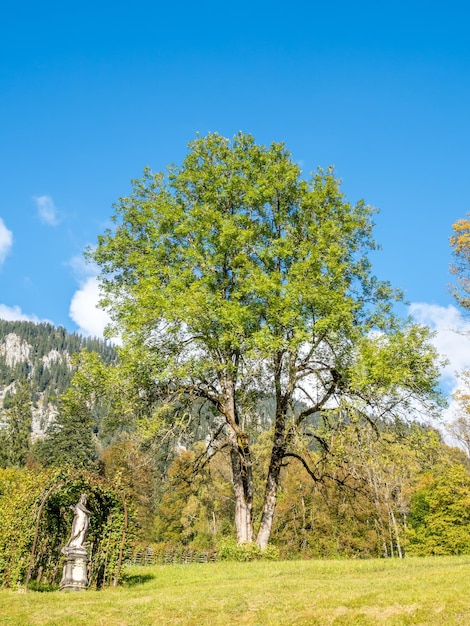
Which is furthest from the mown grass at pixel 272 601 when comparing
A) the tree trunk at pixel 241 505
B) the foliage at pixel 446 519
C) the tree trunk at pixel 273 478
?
the foliage at pixel 446 519

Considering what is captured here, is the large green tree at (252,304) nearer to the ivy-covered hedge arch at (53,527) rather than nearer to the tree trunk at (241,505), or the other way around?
the tree trunk at (241,505)

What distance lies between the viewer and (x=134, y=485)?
4281 centimetres

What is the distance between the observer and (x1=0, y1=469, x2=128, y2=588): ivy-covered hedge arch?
13000 mm

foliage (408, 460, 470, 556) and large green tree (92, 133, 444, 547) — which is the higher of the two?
large green tree (92, 133, 444, 547)

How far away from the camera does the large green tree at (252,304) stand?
1664cm

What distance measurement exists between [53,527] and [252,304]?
9.21 m

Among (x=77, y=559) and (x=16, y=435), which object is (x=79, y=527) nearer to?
(x=77, y=559)

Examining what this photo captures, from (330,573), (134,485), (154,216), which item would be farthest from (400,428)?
(134,485)

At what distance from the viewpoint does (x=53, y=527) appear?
48.7ft

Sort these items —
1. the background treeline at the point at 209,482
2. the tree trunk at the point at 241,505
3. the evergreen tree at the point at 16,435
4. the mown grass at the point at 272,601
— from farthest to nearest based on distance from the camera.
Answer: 1. the evergreen tree at the point at 16,435
2. the tree trunk at the point at 241,505
3. the background treeline at the point at 209,482
4. the mown grass at the point at 272,601

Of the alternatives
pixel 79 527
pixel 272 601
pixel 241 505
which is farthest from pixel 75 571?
pixel 241 505

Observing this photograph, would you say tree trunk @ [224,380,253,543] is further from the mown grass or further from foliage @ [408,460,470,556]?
foliage @ [408,460,470,556]

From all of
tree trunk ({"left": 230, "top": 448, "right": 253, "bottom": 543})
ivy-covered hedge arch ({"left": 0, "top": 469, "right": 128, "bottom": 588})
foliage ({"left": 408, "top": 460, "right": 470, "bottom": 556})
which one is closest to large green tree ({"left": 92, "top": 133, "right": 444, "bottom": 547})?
tree trunk ({"left": 230, "top": 448, "right": 253, "bottom": 543})

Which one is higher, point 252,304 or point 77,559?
point 252,304
